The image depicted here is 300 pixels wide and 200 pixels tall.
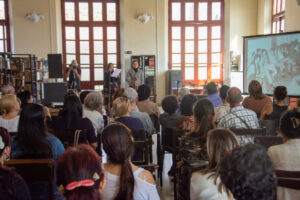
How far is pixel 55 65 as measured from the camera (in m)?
9.26

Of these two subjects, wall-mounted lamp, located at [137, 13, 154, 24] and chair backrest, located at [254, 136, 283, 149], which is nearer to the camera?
chair backrest, located at [254, 136, 283, 149]

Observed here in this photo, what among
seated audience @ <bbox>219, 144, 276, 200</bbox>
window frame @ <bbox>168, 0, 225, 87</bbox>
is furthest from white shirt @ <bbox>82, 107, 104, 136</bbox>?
window frame @ <bbox>168, 0, 225, 87</bbox>

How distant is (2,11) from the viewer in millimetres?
11148

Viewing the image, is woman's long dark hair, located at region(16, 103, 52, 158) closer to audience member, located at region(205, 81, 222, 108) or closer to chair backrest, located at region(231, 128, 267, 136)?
chair backrest, located at region(231, 128, 267, 136)

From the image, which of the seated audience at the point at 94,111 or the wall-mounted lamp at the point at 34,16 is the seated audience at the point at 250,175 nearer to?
the seated audience at the point at 94,111

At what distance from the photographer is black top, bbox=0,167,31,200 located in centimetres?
137

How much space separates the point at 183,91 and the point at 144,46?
597 cm

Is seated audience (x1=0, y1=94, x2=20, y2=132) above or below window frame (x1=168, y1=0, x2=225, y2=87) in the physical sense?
below

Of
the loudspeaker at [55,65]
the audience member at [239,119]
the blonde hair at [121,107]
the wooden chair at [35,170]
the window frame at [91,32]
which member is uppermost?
the window frame at [91,32]

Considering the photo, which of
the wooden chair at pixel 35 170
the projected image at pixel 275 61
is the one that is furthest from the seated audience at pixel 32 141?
the projected image at pixel 275 61

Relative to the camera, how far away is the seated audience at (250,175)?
1.26 m

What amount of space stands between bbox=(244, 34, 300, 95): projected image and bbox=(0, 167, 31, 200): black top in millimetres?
6574

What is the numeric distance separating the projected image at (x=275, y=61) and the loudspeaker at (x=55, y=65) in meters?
5.20

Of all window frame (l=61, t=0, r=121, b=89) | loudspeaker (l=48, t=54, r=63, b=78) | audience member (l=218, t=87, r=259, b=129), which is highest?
window frame (l=61, t=0, r=121, b=89)
